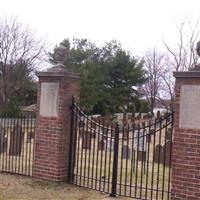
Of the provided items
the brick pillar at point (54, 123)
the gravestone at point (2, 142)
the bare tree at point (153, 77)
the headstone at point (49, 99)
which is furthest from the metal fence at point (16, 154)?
the bare tree at point (153, 77)

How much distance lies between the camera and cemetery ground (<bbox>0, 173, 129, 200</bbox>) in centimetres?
841

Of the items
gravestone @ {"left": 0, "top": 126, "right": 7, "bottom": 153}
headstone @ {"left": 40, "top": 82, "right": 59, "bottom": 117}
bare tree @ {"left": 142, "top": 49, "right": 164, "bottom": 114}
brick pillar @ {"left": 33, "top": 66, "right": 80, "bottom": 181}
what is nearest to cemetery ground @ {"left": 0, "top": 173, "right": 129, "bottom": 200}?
brick pillar @ {"left": 33, "top": 66, "right": 80, "bottom": 181}

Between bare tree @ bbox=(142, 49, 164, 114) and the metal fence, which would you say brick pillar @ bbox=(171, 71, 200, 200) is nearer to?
the metal fence

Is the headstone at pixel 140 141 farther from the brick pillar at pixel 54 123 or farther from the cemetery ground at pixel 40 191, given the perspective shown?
the brick pillar at pixel 54 123

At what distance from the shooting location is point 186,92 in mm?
7750

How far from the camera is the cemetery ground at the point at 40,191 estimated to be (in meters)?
8.41

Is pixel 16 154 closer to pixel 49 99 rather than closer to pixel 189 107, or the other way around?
pixel 49 99

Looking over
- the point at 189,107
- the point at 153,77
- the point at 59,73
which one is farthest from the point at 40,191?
the point at 153,77

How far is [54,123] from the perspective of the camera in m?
9.73

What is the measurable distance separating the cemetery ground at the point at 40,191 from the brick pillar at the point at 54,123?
33 centimetres

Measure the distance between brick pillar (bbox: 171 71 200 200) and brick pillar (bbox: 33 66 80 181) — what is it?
107 inches

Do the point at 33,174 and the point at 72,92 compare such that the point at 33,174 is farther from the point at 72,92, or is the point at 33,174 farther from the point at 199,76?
the point at 199,76

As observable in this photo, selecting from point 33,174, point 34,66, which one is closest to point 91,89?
point 34,66

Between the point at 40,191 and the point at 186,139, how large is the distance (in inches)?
117
